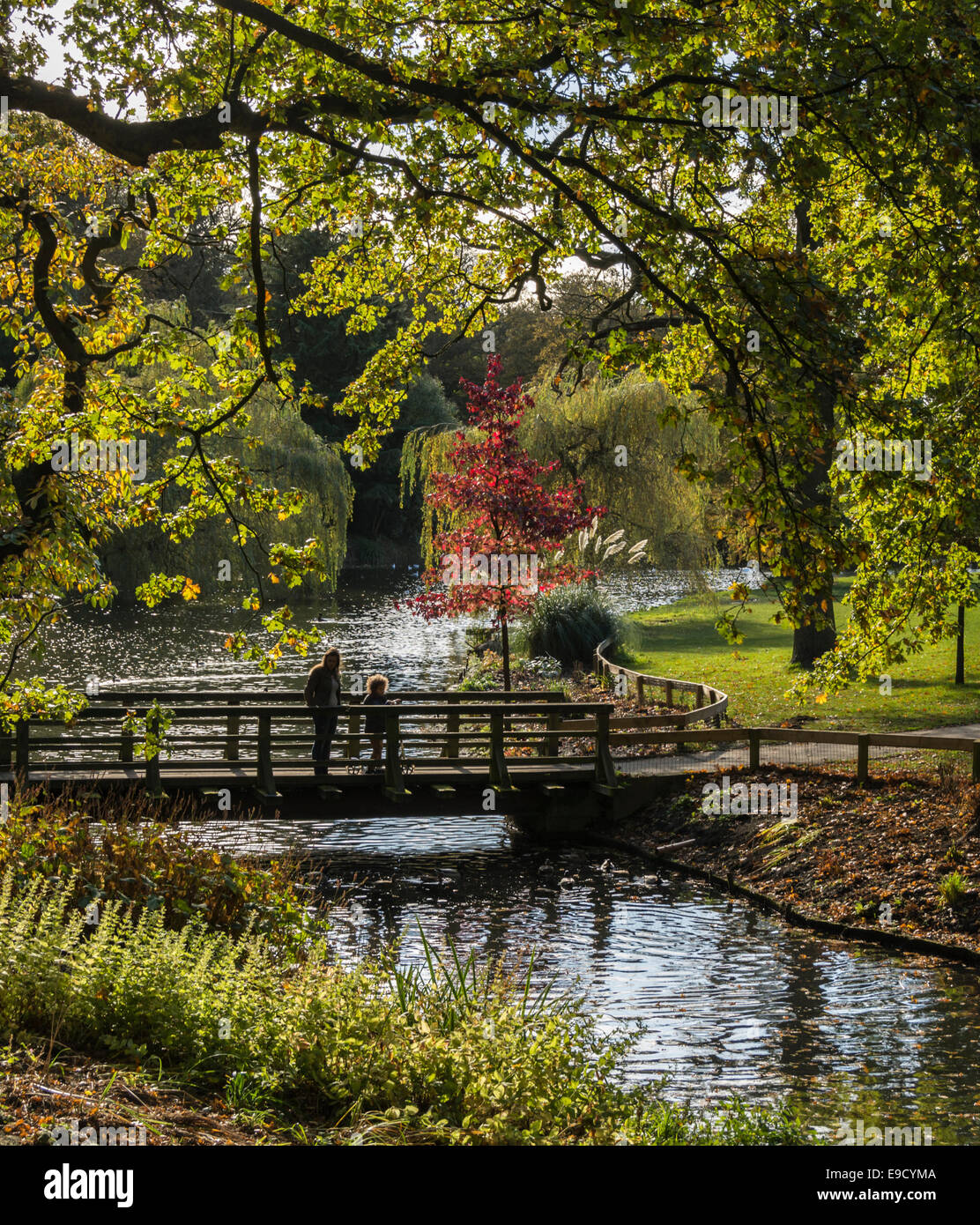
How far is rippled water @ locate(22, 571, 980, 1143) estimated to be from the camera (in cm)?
779

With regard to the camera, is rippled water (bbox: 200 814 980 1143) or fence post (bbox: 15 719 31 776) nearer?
rippled water (bbox: 200 814 980 1143)

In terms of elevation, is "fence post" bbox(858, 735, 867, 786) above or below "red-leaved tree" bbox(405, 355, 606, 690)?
below

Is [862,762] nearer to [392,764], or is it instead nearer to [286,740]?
[392,764]

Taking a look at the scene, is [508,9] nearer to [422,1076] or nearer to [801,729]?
[422,1076]

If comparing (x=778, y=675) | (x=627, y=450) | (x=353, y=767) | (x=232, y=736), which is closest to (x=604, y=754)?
(x=353, y=767)

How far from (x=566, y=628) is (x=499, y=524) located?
6420mm

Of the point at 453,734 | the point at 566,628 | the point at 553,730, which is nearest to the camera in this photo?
the point at 453,734

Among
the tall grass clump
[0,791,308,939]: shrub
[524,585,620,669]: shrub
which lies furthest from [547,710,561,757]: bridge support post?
[524,585,620,669]: shrub

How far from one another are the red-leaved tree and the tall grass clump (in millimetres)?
14961

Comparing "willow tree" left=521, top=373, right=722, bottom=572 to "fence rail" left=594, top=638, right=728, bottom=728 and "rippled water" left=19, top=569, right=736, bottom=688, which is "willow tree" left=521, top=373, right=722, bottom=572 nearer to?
"rippled water" left=19, top=569, right=736, bottom=688

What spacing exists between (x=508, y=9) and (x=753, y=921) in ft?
27.4

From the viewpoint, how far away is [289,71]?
31.6 ft

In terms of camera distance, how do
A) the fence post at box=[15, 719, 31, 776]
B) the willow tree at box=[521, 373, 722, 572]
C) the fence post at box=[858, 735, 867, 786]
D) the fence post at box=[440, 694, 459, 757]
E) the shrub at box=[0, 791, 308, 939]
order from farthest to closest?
1. the willow tree at box=[521, 373, 722, 572]
2. the fence post at box=[440, 694, 459, 757]
3. the fence post at box=[858, 735, 867, 786]
4. the fence post at box=[15, 719, 31, 776]
5. the shrub at box=[0, 791, 308, 939]

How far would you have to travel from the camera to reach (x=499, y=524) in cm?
2211
